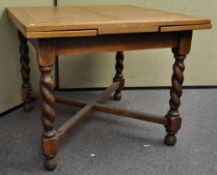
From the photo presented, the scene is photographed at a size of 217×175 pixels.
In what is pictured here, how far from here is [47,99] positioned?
3.48 feet

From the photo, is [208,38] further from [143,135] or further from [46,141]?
[46,141]

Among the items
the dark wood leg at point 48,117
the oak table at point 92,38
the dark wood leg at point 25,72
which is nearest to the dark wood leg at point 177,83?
the oak table at point 92,38

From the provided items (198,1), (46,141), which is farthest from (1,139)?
(198,1)

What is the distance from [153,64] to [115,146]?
83cm

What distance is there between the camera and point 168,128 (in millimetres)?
1329

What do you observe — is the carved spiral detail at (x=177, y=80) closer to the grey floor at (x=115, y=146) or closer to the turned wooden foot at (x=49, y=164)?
the grey floor at (x=115, y=146)

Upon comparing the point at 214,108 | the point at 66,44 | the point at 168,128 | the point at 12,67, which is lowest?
the point at 214,108

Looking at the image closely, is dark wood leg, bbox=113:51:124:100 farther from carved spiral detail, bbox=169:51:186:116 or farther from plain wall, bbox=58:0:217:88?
carved spiral detail, bbox=169:51:186:116

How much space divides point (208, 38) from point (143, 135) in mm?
906

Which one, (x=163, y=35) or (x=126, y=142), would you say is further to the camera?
(x=126, y=142)

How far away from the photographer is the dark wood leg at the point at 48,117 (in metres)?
1.04

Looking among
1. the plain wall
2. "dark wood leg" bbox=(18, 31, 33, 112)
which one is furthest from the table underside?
the plain wall

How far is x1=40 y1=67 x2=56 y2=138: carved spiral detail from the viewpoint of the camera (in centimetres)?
104

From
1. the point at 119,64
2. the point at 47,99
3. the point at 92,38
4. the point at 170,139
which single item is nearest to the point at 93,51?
the point at 92,38
